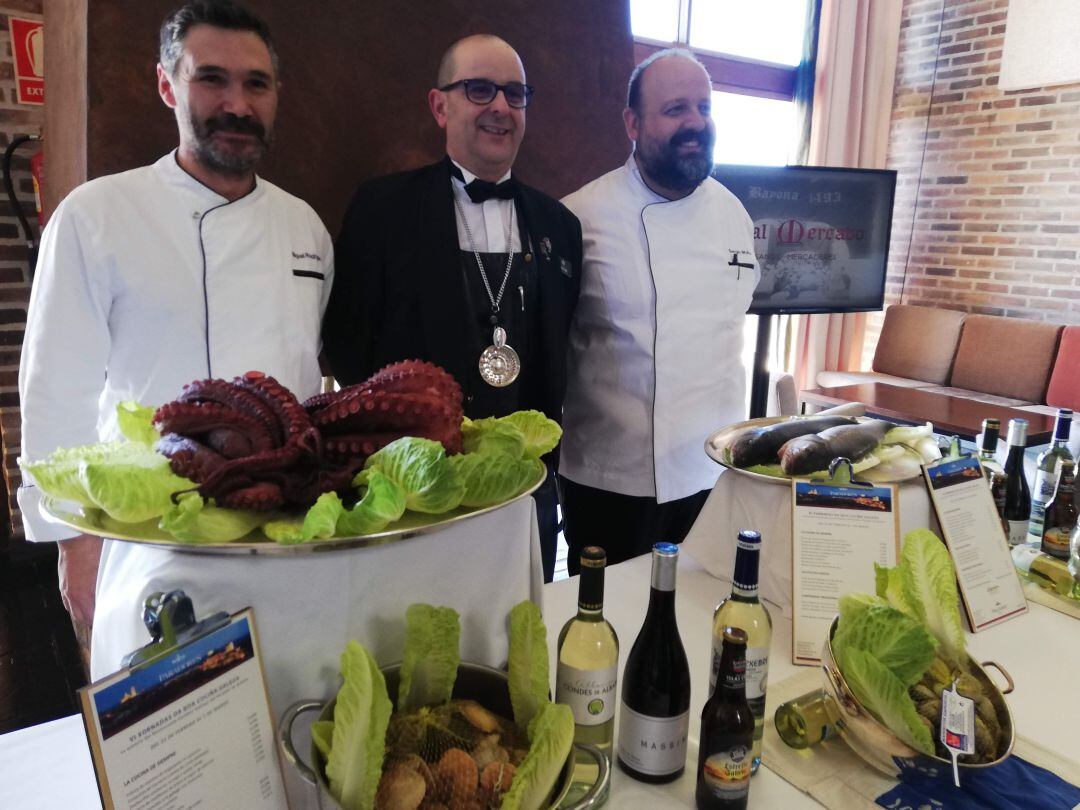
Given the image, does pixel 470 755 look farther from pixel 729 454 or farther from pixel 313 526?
pixel 729 454

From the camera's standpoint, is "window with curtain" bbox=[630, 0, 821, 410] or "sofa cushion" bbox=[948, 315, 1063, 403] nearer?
"sofa cushion" bbox=[948, 315, 1063, 403]

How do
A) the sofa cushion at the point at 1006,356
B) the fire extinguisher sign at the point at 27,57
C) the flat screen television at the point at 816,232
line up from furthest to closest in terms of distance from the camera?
1. the sofa cushion at the point at 1006,356
2. the flat screen television at the point at 816,232
3. the fire extinguisher sign at the point at 27,57

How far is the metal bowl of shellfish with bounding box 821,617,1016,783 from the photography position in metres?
0.90

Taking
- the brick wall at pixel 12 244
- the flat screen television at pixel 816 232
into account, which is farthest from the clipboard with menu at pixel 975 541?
the brick wall at pixel 12 244

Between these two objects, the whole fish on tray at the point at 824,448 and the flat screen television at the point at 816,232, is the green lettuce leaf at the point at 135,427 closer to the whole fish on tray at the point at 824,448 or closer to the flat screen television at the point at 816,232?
the whole fish on tray at the point at 824,448

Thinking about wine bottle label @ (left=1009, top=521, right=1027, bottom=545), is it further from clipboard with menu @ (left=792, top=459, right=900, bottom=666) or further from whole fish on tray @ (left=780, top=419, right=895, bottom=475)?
clipboard with menu @ (left=792, top=459, right=900, bottom=666)

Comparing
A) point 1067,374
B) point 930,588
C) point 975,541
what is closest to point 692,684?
point 930,588

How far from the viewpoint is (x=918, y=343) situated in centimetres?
524

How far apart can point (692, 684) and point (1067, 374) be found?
14.2 feet

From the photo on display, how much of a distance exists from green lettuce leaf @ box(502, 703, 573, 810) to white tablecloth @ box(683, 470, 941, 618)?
2.30 ft

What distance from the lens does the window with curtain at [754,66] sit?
4863mm

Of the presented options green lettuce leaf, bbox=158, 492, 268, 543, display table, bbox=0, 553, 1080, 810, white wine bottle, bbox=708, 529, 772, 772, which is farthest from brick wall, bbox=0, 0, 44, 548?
white wine bottle, bbox=708, 529, 772, 772

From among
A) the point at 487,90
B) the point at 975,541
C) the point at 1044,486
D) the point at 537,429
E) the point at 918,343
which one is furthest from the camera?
the point at 918,343

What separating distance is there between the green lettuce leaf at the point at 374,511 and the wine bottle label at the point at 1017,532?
5.02 ft
